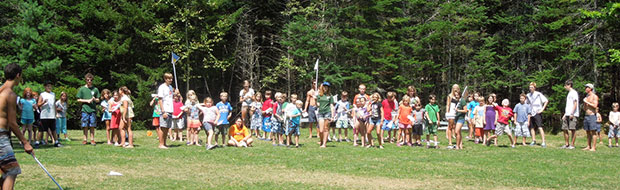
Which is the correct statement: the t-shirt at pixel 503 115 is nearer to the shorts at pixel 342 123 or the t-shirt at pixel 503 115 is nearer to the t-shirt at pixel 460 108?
the t-shirt at pixel 460 108

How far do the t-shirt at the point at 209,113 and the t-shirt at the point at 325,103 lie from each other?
3.09 m

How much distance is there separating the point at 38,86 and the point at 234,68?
35.8 ft

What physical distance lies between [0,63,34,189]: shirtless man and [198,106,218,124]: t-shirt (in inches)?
291

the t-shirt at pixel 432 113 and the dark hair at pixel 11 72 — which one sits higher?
the dark hair at pixel 11 72

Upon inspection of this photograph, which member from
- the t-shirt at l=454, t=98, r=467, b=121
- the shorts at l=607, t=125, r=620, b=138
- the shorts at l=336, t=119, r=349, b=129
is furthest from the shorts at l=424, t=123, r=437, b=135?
the shorts at l=607, t=125, r=620, b=138

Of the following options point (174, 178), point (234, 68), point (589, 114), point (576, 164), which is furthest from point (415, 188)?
point (234, 68)

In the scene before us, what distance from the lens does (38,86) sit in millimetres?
23672

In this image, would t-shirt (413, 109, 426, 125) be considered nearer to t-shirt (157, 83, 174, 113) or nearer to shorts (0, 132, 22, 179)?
t-shirt (157, 83, 174, 113)

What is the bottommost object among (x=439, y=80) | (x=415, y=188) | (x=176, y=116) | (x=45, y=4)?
(x=415, y=188)

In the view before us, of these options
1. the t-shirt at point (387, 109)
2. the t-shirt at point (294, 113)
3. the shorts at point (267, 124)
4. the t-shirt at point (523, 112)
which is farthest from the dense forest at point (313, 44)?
the t-shirt at point (387, 109)

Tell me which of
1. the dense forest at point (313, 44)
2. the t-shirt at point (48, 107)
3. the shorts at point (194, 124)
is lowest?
the shorts at point (194, 124)

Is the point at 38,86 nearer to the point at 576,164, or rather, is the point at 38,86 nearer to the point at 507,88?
the point at 576,164

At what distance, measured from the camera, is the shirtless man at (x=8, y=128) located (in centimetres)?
643

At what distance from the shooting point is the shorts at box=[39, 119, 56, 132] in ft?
45.3
